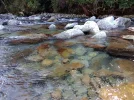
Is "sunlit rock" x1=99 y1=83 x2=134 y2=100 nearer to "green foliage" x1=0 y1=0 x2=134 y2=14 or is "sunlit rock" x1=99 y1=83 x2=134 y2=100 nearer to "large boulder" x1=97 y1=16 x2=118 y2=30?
"large boulder" x1=97 y1=16 x2=118 y2=30

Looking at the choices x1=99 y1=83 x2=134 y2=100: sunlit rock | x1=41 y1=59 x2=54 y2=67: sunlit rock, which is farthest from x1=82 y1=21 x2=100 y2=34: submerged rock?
x1=99 y1=83 x2=134 y2=100: sunlit rock

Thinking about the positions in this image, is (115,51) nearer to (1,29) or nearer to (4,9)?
(1,29)

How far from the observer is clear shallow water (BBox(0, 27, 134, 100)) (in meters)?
3.18

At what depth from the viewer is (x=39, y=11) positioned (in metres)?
11.8

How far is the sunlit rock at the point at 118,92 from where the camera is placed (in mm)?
3047

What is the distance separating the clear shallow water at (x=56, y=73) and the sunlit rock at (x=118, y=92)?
72 mm

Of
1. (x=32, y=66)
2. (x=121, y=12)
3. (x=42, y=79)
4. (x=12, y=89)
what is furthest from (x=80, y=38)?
(x=121, y=12)

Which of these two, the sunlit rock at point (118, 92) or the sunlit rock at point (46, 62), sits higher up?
the sunlit rock at point (46, 62)

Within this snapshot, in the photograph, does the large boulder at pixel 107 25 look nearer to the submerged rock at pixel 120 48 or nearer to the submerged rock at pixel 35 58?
the submerged rock at pixel 120 48

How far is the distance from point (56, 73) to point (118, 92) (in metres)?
0.99

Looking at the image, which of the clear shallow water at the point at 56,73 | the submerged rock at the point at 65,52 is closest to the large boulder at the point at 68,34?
the clear shallow water at the point at 56,73

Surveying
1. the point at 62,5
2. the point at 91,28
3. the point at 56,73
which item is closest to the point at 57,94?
the point at 56,73

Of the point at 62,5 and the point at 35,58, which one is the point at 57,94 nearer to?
the point at 35,58

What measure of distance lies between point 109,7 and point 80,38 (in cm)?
452
